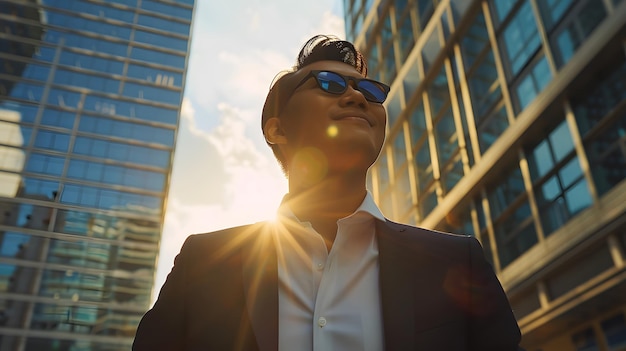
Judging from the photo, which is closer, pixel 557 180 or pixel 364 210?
pixel 364 210

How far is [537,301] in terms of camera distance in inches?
424

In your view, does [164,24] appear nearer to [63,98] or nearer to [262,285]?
[63,98]

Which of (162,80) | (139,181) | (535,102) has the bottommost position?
(535,102)

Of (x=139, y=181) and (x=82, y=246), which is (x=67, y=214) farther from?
(x=139, y=181)

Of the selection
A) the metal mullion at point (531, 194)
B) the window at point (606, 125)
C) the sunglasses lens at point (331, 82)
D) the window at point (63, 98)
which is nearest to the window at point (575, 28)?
the window at point (606, 125)

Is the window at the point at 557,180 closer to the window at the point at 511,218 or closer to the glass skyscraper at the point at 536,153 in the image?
the glass skyscraper at the point at 536,153

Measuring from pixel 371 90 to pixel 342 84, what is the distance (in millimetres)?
114

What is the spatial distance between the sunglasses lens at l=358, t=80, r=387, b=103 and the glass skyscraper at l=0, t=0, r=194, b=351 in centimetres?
5163

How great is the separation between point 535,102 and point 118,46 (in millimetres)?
55647

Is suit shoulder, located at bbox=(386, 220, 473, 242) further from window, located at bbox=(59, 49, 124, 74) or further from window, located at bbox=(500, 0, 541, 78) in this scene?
window, located at bbox=(59, 49, 124, 74)

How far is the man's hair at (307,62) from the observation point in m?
2.02

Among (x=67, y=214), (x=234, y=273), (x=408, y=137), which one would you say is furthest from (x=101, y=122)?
(x=234, y=273)

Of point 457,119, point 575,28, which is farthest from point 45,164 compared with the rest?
point 575,28

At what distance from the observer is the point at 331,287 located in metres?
1.55
